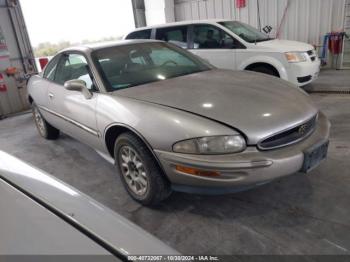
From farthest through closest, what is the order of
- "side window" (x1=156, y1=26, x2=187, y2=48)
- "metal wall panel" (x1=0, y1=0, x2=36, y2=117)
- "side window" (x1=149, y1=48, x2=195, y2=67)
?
"metal wall panel" (x1=0, y1=0, x2=36, y2=117), "side window" (x1=156, y1=26, x2=187, y2=48), "side window" (x1=149, y1=48, x2=195, y2=67)

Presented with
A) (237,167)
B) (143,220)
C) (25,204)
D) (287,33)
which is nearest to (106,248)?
(25,204)

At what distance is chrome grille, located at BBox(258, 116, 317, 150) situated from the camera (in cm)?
186

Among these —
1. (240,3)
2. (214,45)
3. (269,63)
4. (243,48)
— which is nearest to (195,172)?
(269,63)

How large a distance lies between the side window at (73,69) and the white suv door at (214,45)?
2.72 metres

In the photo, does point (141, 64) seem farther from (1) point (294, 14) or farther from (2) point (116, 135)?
(1) point (294, 14)

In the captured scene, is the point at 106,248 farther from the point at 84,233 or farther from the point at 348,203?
the point at 348,203

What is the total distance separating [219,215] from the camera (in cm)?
214

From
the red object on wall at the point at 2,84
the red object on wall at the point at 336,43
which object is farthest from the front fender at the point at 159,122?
the red object on wall at the point at 336,43

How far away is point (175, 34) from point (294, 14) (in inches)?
128

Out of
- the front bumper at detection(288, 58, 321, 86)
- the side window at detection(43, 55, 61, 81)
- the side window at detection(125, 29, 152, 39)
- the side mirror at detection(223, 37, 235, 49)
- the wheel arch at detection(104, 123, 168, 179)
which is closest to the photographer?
the wheel arch at detection(104, 123, 168, 179)

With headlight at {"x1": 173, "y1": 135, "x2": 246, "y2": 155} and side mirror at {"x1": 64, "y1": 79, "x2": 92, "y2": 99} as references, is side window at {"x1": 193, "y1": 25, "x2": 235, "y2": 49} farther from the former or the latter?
headlight at {"x1": 173, "y1": 135, "x2": 246, "y2": 155}

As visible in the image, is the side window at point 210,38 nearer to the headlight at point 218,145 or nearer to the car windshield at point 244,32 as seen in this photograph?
the car windshield at point 244,32

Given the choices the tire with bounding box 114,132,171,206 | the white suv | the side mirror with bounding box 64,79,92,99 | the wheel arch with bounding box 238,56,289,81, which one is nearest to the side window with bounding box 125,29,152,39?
the white suv

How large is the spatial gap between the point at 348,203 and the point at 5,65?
625cm
